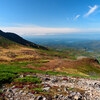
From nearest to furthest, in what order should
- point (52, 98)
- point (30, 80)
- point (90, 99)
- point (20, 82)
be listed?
1. point (52, 98)
2. point (90, 99)
3. point (20, 82)
4. point (30, 80)

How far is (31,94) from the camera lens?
399 inches

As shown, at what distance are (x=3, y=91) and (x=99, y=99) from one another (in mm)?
13001

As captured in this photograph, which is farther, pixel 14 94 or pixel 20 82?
pixel 20 82

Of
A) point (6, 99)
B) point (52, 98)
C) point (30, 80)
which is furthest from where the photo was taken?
point (30, 80)

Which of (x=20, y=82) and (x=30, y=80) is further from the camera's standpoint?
(x=30, y=80)

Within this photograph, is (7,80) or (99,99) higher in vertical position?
(7,80)

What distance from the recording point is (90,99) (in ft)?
34.2

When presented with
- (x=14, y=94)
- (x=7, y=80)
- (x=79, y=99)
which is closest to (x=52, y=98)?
(x=79, y=99)

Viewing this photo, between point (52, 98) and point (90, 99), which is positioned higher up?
point (52, 98)

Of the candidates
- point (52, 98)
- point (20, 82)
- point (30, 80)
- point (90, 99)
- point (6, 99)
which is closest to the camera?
point (6, 99)

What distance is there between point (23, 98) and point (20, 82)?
15.0ft

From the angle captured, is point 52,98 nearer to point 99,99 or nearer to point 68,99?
point 68,99

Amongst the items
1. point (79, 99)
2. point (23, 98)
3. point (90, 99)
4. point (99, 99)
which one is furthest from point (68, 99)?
point (23, 98)

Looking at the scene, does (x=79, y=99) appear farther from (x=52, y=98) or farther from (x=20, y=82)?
(x=20, y=82)
